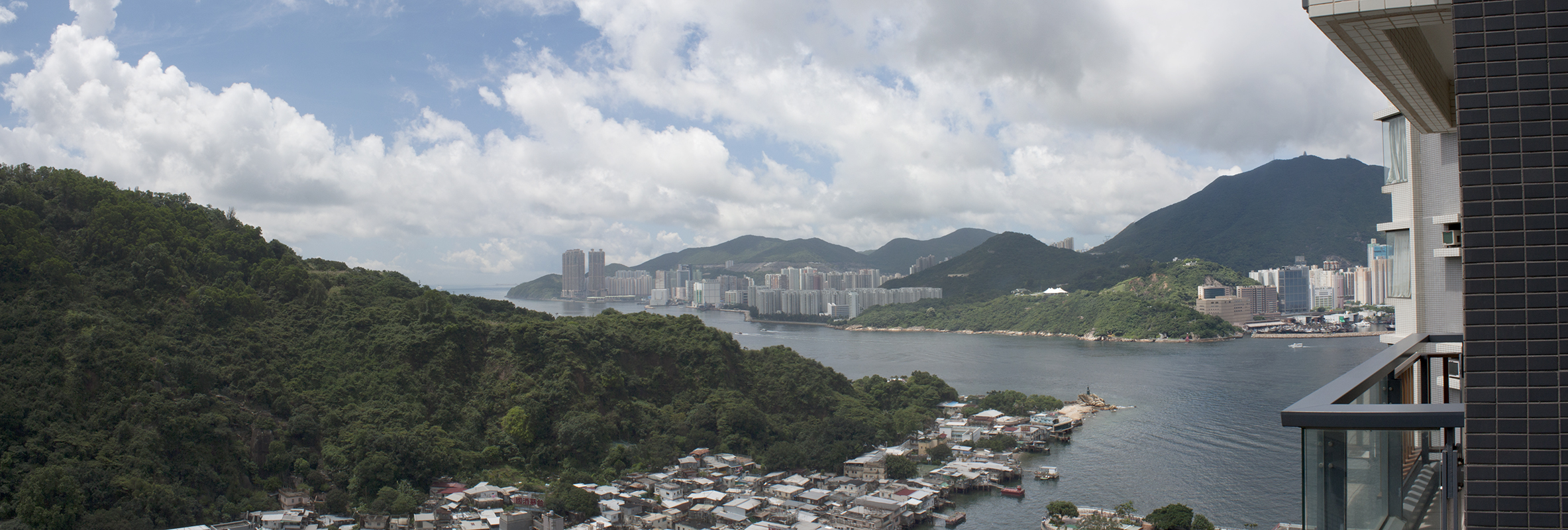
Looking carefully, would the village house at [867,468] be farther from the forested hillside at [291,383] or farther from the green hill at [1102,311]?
the green hill at [1102,311]

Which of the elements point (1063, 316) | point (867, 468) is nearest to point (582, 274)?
point (1063, 316)

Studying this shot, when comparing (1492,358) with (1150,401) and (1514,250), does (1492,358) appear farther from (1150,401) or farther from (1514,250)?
(1150,401)

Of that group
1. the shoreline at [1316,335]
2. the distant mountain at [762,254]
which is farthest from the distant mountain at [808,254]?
the shoreline at [1316,335]

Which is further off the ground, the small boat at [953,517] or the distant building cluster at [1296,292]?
the distant building cluster at [1296,292]

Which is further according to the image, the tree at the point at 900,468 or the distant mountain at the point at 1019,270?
the distant mountain at the point at 1019,270

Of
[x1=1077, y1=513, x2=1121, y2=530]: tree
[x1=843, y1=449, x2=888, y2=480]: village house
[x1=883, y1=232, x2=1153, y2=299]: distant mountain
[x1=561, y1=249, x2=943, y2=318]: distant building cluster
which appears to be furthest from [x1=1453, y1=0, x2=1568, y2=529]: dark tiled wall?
[x1=561, y1=249, x2=943, y2=318]: distant building cluster

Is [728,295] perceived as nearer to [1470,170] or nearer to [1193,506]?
[1193,506]

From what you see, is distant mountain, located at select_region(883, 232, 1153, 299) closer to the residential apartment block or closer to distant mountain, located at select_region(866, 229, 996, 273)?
distant mountain, located at select_region(866, 229, 996, 273)

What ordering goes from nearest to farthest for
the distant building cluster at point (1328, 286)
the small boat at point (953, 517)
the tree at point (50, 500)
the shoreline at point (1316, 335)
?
the tree at point (50, 500) < the small boat at point (953, 517) < the shoreline at point (1316, 335) < the distant building cluster at point (1328, 286)

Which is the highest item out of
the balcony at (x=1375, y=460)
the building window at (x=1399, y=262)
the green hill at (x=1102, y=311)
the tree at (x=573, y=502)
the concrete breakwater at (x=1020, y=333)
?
the building window at (x=1399, y=262)
